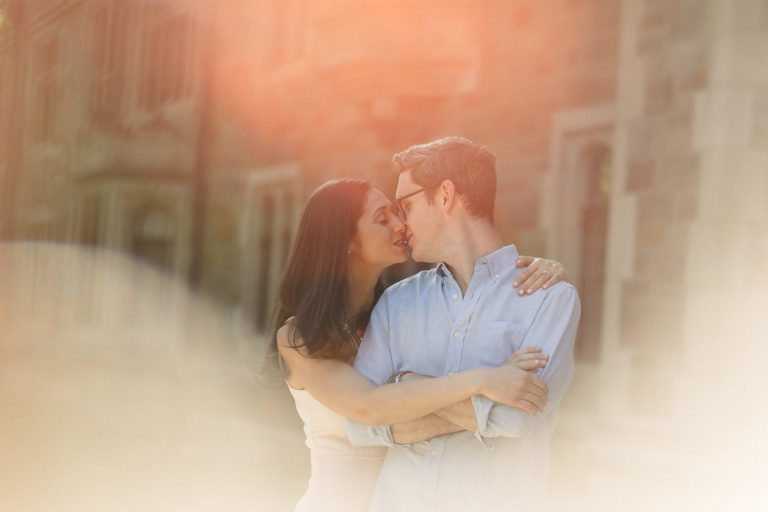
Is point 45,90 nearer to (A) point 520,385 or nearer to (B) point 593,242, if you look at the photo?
(B) point 593,242

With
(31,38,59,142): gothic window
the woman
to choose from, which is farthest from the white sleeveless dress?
(31,38,59,142): gothic window

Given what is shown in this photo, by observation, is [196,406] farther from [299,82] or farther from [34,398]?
[299,82]

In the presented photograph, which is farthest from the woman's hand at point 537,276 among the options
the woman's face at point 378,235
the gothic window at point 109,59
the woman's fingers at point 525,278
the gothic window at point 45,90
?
the gothic window at point 45,90

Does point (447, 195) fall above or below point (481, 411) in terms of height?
above

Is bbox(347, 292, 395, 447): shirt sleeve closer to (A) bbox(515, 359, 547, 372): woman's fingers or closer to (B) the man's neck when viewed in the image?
(B) the man's neck

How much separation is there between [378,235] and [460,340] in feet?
1.94

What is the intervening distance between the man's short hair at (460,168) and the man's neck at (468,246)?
5cm

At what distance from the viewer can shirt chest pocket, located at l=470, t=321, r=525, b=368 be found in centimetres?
254

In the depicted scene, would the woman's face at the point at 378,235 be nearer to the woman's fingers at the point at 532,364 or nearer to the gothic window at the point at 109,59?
the woman's fingers at the point at 532,364

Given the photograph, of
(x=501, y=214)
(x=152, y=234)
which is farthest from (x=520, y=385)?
(x=152, y=234)

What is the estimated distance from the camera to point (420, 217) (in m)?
2.76

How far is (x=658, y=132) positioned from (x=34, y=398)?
10946mm

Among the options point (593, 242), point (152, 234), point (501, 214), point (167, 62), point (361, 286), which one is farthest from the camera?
point (152, 234)

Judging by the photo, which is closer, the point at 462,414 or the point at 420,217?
the point at 462,414
